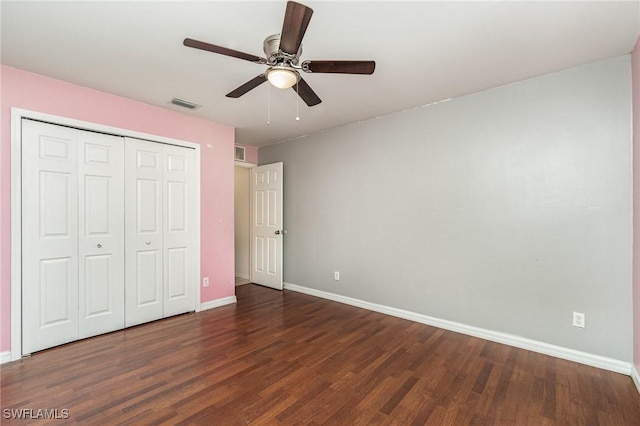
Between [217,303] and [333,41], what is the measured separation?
3410 millimetres

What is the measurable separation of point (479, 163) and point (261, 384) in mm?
2850

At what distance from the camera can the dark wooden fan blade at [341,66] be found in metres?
1.75

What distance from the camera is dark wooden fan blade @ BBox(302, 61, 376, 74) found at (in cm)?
175

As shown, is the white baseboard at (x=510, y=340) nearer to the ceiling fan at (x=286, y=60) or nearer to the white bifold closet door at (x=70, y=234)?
the ceiling fan at (x=286, y=60)

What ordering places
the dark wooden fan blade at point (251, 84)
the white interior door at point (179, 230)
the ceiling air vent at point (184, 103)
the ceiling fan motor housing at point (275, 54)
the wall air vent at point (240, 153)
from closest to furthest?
the ceiling fan motor housing at point (275, 54) → the dark wooden fan blade at point (251, 84) → the ceiling air vent at point (184, 103) → the white interior door at point (179, 230) → the wall air vent at point (240, 153)

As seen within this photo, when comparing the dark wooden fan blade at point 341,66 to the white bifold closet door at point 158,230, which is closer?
the dark wooden fan blade at point 341,66

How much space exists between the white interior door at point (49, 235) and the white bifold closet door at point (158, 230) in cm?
47

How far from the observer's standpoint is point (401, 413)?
1.79 metres

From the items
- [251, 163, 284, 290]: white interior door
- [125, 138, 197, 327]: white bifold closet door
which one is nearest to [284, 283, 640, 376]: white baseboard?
[251, 163, 284, 290]: white interior door

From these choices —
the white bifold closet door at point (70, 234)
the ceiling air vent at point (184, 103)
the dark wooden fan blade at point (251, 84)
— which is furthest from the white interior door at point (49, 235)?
the dark wooden fan blade at point (251, 84)

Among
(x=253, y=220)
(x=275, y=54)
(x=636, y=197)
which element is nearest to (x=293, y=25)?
(x=275, y=54)

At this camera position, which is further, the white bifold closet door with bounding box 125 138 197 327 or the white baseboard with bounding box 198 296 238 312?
the white baseboard with bounding box 198 296 238 312

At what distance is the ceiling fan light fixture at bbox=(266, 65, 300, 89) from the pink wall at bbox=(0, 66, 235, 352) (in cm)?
215

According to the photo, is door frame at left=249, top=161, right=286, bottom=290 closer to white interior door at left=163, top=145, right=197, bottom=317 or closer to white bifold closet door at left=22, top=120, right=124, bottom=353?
white interior door at left=163, top=145, right=197, bottom=317
